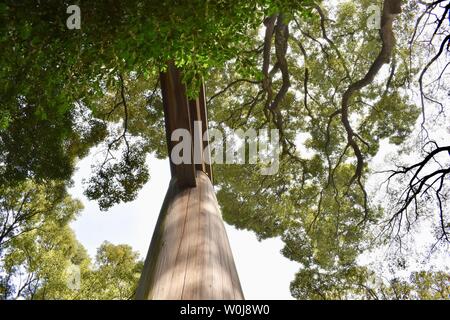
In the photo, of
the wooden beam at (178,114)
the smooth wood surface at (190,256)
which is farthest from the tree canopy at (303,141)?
the smooth wood surface at (190,256)

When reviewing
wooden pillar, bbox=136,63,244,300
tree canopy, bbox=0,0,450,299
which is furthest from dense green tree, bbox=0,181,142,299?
wooden pillar, bbox=136,63,244,300

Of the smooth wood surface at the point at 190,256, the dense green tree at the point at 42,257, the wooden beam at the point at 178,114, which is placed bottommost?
the smooth wood surface at the point at 190,256

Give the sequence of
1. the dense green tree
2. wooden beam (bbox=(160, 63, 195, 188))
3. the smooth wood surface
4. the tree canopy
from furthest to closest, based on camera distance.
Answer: the dense green tree → the tree canopy → wooden beam (bbox=(160, 63, 195, 188)) → the smooth wood surface

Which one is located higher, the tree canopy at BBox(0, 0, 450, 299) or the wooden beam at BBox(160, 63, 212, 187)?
the tree canopy at BBox(0, 0, 450, 299)

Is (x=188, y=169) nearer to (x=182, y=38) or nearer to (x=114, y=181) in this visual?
(x=182, y=38)

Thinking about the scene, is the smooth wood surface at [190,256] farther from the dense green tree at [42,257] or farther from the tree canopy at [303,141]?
the dense green tree at [42,257]

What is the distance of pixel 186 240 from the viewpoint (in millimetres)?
2570

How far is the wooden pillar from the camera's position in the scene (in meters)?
1.94

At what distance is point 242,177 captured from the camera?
11172 millimetres

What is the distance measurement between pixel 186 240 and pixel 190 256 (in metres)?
0.29

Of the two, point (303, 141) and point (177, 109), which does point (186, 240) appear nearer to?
point (177, 109)

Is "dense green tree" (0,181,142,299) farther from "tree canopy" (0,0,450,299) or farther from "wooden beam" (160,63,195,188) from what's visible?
"wooden beam" (160,63,195,188)

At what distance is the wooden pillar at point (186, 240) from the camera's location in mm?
1941
